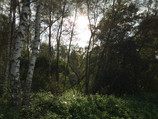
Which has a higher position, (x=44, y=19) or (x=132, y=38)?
(x=44, y=19)

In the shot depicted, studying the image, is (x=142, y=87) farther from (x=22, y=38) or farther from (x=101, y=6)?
(x=22, y=38)

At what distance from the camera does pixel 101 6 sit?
1123cm

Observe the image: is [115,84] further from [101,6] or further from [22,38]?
[22,38]

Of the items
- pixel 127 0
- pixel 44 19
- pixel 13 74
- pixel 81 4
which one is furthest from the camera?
pixel 44 19

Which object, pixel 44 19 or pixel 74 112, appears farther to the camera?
pixel 44 19

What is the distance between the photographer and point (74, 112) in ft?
15.4

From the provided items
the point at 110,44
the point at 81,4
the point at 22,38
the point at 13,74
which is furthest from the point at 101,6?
the point at 13,74

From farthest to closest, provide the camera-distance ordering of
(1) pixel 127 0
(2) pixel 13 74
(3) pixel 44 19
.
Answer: (3) pixel 44 19 < (1) pixel 127 0 < (2) pixel 13 74

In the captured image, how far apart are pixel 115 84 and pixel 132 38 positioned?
4655 mm

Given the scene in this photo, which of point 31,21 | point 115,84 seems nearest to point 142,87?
point 115,84

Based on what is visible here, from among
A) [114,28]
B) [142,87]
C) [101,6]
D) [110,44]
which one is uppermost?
[101,6]

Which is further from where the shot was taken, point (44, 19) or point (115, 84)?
point (44, 19)

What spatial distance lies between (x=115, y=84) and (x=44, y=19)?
396 inches

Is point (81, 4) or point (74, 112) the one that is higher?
point (81, 4)
